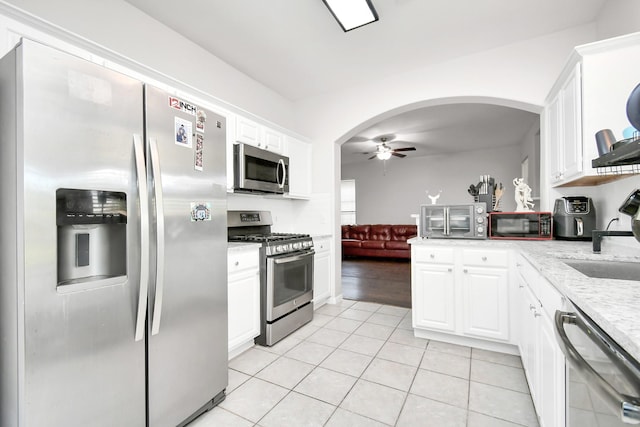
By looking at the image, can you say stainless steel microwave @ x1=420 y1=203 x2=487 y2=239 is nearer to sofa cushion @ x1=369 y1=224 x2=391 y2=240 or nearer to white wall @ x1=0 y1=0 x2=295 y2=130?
white wall @ x1=0 y1=0 x2=295 y2=130

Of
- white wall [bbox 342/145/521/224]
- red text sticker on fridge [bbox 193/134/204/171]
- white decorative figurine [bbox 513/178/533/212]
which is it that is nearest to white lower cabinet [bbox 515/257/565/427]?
white decorative figurine [bbox 513/178/533/212]

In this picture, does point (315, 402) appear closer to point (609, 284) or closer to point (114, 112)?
point (609, 284)

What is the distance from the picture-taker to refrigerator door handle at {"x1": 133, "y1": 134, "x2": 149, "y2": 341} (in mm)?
1288

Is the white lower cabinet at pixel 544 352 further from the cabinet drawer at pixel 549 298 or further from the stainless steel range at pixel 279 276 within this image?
the stainless steel range at pixel 279 276

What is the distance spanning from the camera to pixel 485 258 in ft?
7.81

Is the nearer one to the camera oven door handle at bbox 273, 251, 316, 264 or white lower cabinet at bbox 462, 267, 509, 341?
white lower cabinet at bbox 462, 267, 509, 341

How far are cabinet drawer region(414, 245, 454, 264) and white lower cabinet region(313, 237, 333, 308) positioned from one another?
3.91 ft

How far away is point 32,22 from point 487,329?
11.6ft

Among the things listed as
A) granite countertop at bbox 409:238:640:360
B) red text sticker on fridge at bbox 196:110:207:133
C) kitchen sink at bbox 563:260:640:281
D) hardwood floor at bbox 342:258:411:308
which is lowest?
hardwood floor at bbox 342:258:411:308

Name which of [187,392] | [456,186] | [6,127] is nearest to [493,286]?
[187,392]

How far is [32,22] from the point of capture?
1.44m

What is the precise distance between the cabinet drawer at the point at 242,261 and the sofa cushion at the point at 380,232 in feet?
17.8

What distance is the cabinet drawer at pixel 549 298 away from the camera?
1089mm

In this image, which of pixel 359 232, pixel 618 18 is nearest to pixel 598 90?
pixel 618 18
